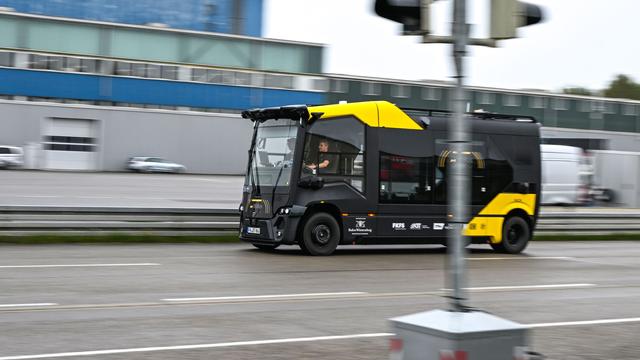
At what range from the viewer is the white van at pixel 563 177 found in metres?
41.5

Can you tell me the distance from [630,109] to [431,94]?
1979cm

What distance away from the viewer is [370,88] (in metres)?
72.6

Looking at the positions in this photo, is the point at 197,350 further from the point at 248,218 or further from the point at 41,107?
the point at 41,107

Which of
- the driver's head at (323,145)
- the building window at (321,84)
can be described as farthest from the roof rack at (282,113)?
the building window at (321,84)

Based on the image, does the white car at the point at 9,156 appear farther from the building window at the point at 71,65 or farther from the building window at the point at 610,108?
the building window at the point at 610,108

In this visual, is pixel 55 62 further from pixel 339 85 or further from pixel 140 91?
pixel 339 85

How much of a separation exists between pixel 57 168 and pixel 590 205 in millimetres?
35748

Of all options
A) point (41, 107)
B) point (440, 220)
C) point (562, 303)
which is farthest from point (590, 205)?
point (41, 107)

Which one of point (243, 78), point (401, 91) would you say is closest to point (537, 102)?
point (401, 91)

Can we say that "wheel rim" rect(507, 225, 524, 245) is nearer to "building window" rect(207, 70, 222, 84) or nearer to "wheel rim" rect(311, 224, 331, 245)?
"wheel rim" rect(311, 224, 331, 245)

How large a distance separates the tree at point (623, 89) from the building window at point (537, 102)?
4881 cm

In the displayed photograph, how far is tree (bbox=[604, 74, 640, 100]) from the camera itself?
4766 inches

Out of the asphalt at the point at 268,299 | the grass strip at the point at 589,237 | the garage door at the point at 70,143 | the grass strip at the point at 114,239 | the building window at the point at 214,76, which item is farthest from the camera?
the building window at the point at 214,76

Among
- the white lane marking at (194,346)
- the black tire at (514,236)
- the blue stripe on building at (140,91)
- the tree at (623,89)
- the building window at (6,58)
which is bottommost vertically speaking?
the white lane marking at (194,346)
